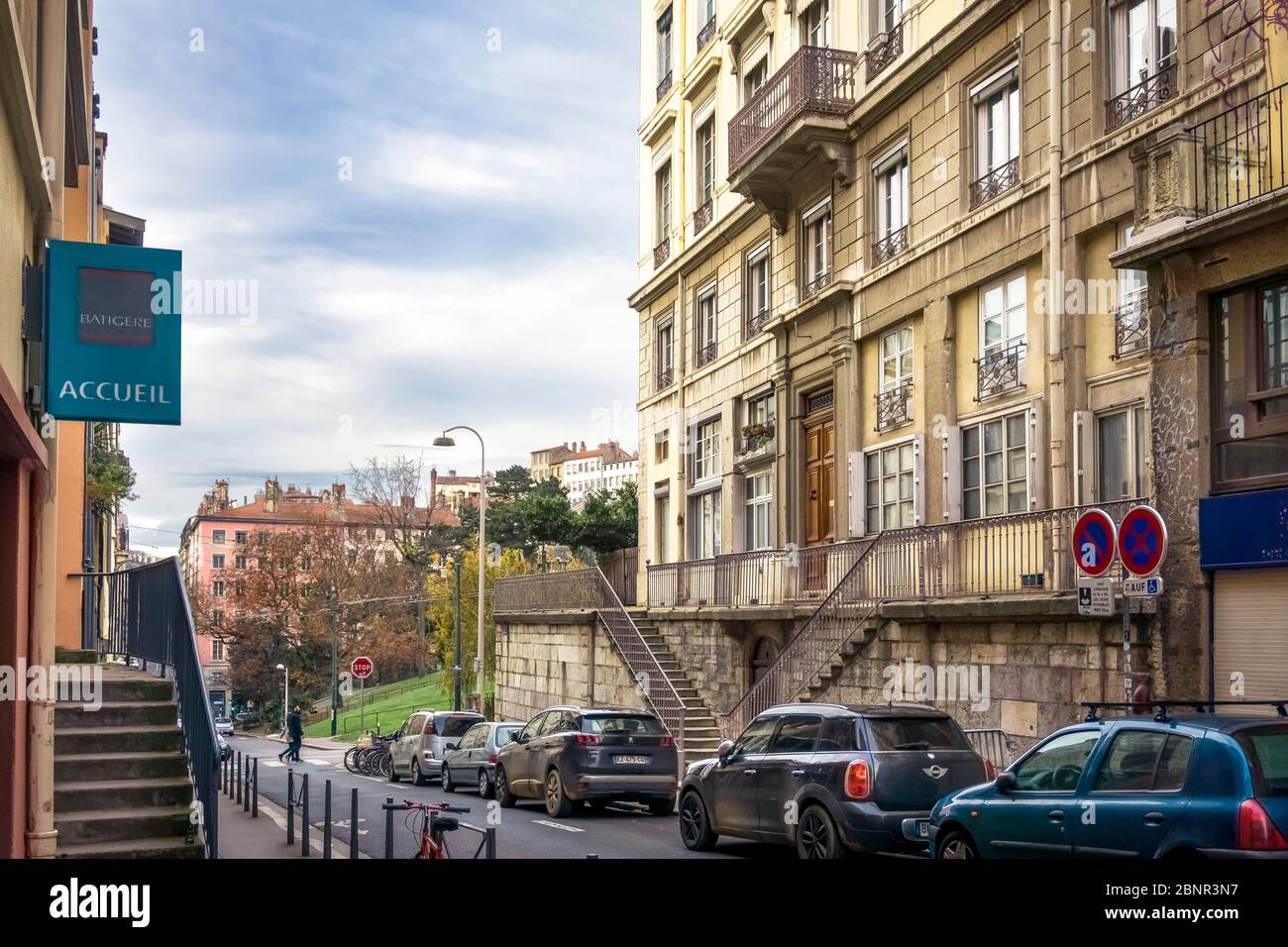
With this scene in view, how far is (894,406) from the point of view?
24.2 meters

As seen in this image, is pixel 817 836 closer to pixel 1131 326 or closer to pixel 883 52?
pixel 1131 326

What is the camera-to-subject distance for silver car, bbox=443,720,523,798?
24344 mm

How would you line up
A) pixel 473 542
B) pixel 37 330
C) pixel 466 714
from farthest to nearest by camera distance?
pixel 473 542, pixel 466 714, pixel 37 330

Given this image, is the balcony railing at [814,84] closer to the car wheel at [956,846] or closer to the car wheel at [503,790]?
the car wheel at [503,790]

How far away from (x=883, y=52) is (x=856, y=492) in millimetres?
8141

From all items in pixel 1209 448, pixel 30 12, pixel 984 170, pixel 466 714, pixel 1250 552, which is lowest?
pixel 466 714

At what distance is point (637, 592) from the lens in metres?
37.0

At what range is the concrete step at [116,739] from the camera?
35.3ft

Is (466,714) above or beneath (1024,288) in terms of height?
beneath

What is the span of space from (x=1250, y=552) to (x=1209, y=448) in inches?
54.2

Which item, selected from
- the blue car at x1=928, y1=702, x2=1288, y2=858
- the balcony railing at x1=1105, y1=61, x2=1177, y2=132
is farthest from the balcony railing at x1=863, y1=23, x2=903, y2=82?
the blue car at x1=928, y1=702, x2=1288, y2=858

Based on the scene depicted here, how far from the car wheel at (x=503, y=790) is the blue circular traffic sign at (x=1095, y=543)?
1159 centimetres
